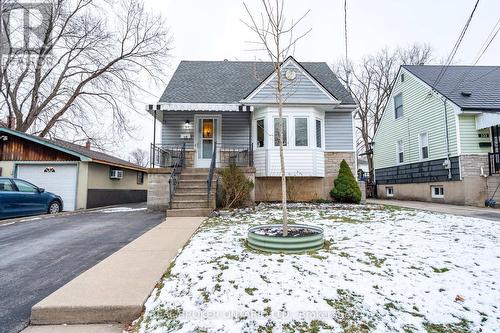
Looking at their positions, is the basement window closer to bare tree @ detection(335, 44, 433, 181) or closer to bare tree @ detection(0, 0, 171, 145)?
bare tree @ detection(0, 0, 171, 145)

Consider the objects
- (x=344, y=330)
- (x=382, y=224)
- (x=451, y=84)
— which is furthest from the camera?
(x=451, y=84)

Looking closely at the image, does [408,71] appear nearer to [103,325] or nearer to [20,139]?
[103,325]

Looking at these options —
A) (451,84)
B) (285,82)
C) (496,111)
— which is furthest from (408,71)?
(285,82)

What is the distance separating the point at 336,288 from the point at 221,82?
12.2 metres

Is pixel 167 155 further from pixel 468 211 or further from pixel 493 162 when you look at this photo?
pixel 493 162

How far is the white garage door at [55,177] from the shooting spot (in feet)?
36.9

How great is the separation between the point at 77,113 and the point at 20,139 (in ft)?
26.5

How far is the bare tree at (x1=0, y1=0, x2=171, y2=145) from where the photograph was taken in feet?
57.9

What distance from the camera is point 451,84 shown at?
13398 mm

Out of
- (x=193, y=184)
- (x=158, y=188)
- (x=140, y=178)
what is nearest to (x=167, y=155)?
(x=158, y=188)

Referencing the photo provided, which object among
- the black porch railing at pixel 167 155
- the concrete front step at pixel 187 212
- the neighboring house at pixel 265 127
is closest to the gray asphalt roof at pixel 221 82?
the neighboring house at pixel 265 127

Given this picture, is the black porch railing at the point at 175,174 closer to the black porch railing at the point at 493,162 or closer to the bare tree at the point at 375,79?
the black porch railing at the point at 493,162

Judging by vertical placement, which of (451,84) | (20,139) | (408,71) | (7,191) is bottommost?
(7,191)

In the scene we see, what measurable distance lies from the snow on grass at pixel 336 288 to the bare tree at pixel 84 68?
18956 mm
